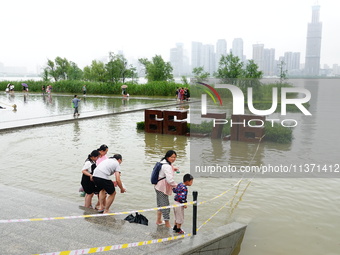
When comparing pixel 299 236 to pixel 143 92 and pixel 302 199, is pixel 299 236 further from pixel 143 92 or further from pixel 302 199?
pixel 143 92

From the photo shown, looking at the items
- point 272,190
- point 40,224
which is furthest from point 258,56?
point 40,224

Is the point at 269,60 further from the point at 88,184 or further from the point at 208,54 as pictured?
the point at 88,184

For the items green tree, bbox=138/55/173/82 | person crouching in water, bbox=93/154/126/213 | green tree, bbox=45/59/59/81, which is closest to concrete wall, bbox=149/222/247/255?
person crouching in water, bbox=93/154/126/213

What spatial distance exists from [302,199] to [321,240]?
217 centimetres

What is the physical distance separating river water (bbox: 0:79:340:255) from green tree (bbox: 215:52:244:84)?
31.1 meters

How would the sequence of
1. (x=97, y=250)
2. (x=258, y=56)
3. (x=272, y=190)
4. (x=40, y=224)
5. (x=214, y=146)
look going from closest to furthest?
(x=97, y=250), (x=40, y=224), (x=272, y=190), (x=214, y=146), (x=258, y=56)

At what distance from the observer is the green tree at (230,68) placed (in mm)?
48844

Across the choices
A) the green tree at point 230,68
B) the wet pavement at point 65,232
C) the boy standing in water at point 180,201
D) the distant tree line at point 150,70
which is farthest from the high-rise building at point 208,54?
the boy standing in water at point 180,201

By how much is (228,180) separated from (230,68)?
4131cm

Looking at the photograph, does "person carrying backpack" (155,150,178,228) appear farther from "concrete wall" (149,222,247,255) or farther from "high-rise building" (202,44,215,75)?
"high-rise building" (202,44,215,75)

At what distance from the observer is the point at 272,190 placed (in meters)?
9.48

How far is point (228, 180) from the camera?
33.8 ft

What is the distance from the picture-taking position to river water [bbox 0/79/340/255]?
7.11m

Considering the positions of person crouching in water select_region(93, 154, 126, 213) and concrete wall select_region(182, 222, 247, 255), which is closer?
concrete wall select_region(182, 222, 247, 255)
